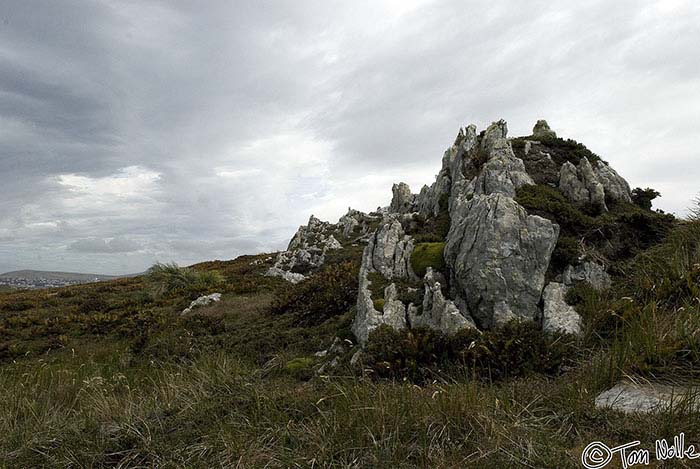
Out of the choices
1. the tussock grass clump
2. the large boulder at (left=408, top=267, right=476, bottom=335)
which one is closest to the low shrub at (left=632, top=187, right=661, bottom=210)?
the large boulder at (left=408, top=267, right=476, bottom=335)

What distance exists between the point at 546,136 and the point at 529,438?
717 inches

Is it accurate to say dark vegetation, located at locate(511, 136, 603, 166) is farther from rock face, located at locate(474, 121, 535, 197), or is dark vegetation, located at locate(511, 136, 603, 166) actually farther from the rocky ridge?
rock face, located at locate(474, 121, 535, 197)

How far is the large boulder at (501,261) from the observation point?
8.69 meters

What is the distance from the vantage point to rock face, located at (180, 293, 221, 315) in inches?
743

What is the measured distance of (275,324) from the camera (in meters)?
14.1

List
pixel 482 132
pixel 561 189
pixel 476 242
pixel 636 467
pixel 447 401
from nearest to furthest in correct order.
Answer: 1. pixel 636 467
2. pixel 447 401
3. pixel 476 242
4. pixel 561 189
5. pixel 482 132

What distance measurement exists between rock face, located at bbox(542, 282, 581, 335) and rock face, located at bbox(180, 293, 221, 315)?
52.3 ft

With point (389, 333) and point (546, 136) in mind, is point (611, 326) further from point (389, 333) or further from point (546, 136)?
point (546, 136)

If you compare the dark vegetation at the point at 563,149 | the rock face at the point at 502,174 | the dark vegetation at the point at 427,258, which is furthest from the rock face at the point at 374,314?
the dark vegetation at the point at 563,149

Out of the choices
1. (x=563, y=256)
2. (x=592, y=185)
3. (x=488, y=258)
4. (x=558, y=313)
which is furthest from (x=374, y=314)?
(x=592, y=185)

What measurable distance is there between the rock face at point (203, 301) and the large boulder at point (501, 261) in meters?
14.0

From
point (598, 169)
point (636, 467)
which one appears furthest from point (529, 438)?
point (598, 169)

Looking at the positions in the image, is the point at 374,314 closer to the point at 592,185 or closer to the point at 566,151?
the point at 592,185

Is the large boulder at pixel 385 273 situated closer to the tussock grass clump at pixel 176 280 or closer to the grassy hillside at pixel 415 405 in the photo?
the grassy hillside at pixel 415 405
